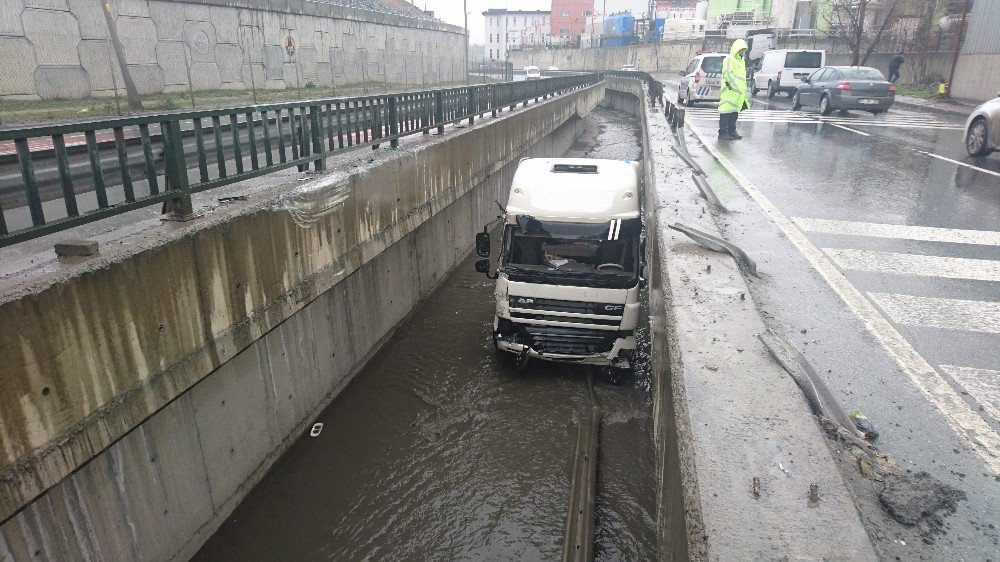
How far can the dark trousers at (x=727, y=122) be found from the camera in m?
15.0

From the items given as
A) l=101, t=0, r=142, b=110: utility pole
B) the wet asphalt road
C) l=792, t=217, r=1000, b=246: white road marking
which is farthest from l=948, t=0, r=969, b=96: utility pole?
l=101, t=0, r=142, b=110: utility pole

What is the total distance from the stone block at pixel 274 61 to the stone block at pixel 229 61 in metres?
1.40

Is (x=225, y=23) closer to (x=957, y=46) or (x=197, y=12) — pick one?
(x=197, y=12)

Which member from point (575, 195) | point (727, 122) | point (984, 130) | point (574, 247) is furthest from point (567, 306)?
point (984, 130)

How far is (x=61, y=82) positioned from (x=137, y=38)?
11.8 feet

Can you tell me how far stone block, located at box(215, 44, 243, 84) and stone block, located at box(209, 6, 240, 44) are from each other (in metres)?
0.26

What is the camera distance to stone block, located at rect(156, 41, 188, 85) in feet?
59.3

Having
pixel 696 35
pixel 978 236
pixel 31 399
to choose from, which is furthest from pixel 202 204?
pixel 696 35

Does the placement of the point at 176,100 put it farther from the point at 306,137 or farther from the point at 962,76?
the point at 962,76

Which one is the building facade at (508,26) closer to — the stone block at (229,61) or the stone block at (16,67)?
the stone block at (229,61)

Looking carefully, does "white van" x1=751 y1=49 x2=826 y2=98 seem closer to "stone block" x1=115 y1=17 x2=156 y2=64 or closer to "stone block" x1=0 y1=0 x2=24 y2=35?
"stone block" x1=115 y1=17 x2=156 y2=64

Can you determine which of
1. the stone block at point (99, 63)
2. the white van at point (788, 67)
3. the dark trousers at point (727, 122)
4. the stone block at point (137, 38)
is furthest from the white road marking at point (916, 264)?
the white van at point (788, 67)

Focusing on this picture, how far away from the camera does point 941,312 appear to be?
5352mm

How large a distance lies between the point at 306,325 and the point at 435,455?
2.01 m
